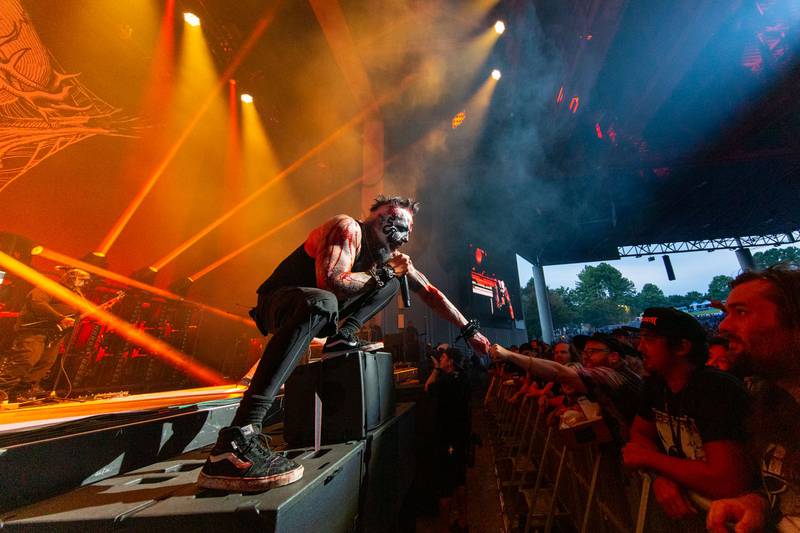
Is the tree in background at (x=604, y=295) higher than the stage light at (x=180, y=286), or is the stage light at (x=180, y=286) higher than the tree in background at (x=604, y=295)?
the tree in background at (x=604, y=295)

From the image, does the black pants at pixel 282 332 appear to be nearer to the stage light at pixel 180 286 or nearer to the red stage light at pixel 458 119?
the stage light at pixel 180 286

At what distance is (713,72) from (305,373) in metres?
12.1

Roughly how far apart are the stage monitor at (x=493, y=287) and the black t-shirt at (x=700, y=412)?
9.18m

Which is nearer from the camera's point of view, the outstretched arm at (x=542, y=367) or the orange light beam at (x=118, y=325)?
the outstretched arm at (x=542, y=367)

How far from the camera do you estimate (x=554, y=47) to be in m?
8.59

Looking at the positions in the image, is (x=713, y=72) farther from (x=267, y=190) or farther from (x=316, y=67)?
(x=267, y=190)

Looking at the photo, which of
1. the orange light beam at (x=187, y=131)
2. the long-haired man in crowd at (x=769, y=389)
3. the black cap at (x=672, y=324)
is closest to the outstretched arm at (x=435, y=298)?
the black cap at (x=672, y=324)

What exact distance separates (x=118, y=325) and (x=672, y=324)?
8115 millimetres

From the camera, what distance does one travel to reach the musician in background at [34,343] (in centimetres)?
411

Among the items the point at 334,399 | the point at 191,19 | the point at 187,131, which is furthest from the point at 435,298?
the point at 187,131

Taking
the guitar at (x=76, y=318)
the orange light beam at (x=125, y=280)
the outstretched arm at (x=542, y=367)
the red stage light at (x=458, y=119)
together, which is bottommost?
the outstretched arm at (x=542, y=367)

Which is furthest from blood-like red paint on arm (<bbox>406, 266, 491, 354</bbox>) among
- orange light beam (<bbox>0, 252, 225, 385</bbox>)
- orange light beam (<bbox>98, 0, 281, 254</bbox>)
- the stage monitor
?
the stage monitor

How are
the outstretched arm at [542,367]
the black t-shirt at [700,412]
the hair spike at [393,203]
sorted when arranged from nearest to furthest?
the black t-shirt at [700,412] → the outstretched arm at [542,367] → the hair spike at [393,203]

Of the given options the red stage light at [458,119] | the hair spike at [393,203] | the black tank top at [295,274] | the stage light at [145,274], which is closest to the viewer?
the black tank top at [295,274]
